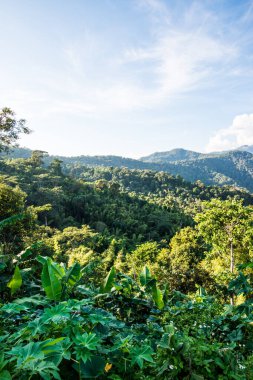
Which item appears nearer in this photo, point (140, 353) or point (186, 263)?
point (140, 353)

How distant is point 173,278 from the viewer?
14750mm

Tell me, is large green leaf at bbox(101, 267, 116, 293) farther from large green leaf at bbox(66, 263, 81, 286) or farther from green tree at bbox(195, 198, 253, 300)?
green tree at bbox(195, 198, 253, 300)

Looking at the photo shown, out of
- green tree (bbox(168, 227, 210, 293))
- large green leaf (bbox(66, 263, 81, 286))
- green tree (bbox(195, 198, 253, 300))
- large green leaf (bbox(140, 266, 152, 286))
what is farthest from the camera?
green tree (bbox(168, 227, 210, 293))

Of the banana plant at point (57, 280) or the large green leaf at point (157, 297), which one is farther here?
the large green leaf at point (157, 297)

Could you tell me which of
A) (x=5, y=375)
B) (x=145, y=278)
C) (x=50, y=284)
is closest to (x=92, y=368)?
(x=5, y=375)

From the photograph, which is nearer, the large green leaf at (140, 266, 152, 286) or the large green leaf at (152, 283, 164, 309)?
the large green leaf at (152, 283, 164, 309)

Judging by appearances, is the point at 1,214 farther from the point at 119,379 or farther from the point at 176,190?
the point at 176,190

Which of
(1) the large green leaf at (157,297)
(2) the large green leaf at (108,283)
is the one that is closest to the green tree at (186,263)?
(1) the large green leaf at (157,297)

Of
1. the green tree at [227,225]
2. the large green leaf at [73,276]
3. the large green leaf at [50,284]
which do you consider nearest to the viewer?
the large green leaf at [50,284]

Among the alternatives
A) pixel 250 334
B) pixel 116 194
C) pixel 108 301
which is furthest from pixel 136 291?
pixel 116 194

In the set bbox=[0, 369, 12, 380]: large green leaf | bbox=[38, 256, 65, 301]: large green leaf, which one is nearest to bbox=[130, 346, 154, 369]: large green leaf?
bbox=[0, 369, 12, 380]: large green leaf

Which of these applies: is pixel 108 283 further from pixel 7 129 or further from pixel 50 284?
pixel 7 129

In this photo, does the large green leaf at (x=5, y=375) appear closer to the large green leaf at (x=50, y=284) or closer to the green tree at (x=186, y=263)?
the large green leaf at (x=50, y=284)

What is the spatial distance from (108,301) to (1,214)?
10.9m
